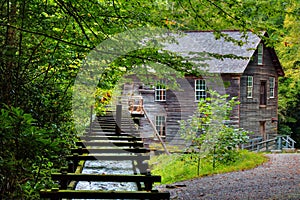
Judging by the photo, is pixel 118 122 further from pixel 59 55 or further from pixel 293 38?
pixel 293 38

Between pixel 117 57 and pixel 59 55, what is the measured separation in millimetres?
888

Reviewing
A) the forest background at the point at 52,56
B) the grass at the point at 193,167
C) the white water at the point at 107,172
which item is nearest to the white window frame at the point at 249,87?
the grass at the point at 193,167

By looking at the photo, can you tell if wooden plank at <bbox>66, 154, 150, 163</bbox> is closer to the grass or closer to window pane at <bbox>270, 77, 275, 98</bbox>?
the grass

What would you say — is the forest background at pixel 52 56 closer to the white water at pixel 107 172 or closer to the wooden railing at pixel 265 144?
the white water at pixel 107 172

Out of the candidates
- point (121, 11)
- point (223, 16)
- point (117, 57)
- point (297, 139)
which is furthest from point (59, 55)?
point (297, 139)

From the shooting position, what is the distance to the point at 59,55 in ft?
16.8

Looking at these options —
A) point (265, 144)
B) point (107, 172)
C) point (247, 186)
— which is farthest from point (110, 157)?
point (265, 144)

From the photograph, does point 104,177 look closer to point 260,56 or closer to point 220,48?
point 220,48

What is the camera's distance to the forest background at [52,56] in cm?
372

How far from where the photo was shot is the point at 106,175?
448cm

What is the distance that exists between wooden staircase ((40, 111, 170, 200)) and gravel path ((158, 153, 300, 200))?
8.22 ft

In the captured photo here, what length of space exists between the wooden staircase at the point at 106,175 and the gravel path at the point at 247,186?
2505 millimetres

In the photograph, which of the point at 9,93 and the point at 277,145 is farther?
the point at 277,145

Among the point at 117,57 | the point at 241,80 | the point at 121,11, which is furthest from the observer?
the point at 241,80
